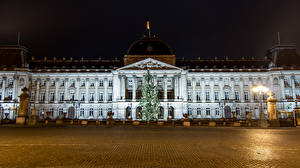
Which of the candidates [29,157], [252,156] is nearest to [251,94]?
[252,156]

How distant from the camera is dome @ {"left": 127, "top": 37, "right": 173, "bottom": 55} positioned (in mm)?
63562

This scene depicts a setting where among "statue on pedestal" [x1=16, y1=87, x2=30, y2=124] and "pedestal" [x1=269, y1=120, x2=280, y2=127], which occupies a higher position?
"statue on pedestal" [x1=16, y1=87, x2=30, y2=124]

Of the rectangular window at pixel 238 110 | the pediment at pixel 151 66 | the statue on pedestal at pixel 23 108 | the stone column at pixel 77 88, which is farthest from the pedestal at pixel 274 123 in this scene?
the stone column at pixel 77 88

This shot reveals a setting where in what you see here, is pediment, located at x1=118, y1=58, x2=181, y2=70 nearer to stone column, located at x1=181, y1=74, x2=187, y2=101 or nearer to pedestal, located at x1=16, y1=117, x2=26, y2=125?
stone column, located at x1=181, y1=74, x2=187, y2=101

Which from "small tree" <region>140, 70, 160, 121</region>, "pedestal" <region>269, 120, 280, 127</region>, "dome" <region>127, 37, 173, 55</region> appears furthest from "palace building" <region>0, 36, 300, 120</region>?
"pedestal" <region>269, 120, 280, 127</region>

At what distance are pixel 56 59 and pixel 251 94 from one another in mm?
55628

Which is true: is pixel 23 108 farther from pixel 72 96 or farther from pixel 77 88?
pixel 72 96

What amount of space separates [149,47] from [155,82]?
945 cm

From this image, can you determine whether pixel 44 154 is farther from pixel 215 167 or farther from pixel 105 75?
pixel 105 75

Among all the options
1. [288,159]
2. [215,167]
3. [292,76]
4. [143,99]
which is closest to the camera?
[215,167]

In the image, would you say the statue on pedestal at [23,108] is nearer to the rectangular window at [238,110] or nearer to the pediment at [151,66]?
the pediment at [151,66]

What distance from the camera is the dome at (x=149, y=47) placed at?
209 feet

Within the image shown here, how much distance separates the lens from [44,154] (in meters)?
9.73

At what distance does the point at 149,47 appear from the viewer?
63531mm
